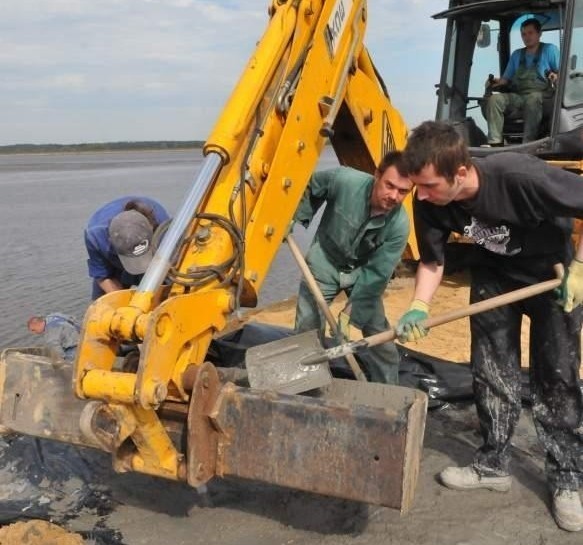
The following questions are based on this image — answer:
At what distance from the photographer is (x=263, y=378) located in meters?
3.16

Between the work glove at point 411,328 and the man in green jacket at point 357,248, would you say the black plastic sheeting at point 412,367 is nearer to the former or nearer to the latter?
the man in green jacket at point 357,248

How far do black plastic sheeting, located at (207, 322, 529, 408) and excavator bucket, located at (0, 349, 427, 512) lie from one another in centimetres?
156

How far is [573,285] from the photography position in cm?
296

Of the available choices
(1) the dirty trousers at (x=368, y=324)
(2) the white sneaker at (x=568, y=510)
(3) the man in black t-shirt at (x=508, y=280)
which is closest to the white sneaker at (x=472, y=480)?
(3) the man in black t-shirt at (x=508, y=280)

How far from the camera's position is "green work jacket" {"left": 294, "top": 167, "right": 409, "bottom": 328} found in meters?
4.04

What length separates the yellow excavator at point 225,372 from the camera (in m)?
2.61

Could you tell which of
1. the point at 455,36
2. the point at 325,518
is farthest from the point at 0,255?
the point at 325,518

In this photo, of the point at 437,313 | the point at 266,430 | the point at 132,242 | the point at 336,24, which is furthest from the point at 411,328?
the point at 437,313

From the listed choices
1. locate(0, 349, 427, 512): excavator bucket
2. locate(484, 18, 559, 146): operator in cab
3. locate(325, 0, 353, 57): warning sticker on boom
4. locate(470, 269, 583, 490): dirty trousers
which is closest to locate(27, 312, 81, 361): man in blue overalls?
locate(0, 349, 427, 512): excavator bucket

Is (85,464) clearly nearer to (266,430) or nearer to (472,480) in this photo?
(266,430)

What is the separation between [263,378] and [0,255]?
9.28 meters

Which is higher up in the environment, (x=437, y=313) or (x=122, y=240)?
(x=122, y=240)

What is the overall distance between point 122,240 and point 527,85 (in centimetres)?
502

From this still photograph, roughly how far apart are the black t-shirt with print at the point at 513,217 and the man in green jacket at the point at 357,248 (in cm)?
52
